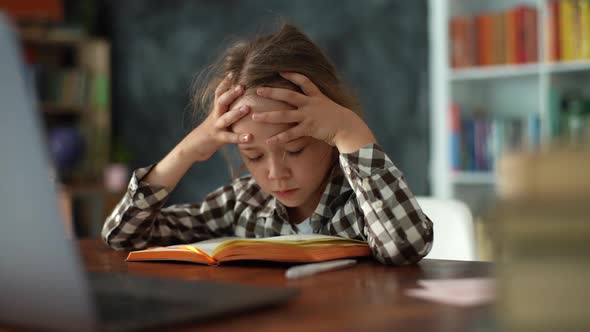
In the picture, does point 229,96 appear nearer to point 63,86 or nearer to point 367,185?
point 367,185

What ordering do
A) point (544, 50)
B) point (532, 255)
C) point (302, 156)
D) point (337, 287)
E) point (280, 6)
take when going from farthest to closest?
point (280, 6) < point (544, 50) < point (302, 156) < point (337, 287) < point (532, 255)

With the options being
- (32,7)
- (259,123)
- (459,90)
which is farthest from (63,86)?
(259,123)

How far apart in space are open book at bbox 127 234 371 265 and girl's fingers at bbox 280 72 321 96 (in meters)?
0.26

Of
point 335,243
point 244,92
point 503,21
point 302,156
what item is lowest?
point 335,243

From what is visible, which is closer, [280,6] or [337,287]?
[337,287]

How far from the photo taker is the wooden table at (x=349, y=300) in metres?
0.59

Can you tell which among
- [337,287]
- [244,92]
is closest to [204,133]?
[244,92]

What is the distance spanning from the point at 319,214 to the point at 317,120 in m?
0.22

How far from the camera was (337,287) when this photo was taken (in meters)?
0.80

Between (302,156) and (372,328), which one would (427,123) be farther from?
(372,328)

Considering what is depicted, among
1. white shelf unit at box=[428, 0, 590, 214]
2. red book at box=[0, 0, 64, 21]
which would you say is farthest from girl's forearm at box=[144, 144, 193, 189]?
red book at box=[0, 0, 64, 21]

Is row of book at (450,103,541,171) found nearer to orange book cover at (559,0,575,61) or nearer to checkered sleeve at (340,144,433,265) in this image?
orange book cover at (559,0,575,61)

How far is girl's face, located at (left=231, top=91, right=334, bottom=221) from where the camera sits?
4.11ft

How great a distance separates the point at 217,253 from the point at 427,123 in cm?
247
